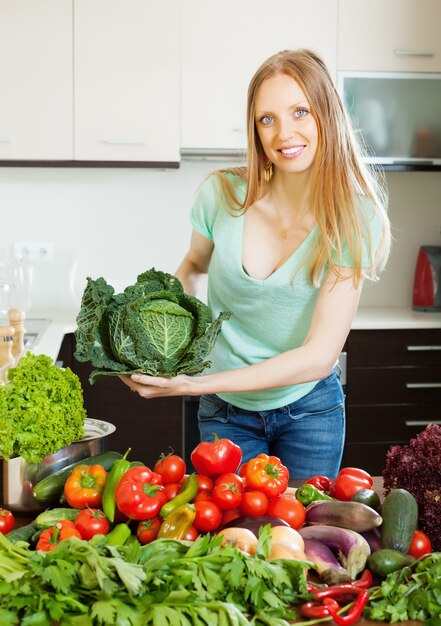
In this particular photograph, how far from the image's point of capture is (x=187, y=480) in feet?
4.92

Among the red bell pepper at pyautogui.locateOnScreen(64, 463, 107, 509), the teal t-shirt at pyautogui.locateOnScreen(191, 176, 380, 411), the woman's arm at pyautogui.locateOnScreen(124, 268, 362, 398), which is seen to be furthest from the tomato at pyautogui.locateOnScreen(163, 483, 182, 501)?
the teal t-shirt at pyautogui.locateOnScreen(191, 176, 380, 411)

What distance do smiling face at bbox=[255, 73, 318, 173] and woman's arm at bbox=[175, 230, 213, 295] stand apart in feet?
1.32

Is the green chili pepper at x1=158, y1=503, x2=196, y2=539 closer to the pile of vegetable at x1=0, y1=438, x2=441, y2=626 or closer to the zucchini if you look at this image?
the pile of vegetable at x1=0, y1=438, x2=441, y2=626

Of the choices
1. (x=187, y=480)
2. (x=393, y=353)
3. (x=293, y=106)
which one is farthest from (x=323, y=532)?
(x=393, y=353)

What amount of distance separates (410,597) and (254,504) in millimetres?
298

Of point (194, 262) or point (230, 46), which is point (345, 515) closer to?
point (194, 262)

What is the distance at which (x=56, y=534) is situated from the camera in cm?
134

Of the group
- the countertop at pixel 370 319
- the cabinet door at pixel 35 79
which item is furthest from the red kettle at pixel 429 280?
A: the cabinet door at pixel 35 79

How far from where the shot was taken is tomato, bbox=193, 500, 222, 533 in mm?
1395

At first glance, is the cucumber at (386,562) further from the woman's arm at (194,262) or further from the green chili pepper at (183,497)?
the woman's arm at (194,262)

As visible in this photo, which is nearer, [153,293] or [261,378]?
[153,293]

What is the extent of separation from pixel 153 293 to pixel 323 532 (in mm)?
599

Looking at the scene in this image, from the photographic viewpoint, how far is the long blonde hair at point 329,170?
1939 millimetres

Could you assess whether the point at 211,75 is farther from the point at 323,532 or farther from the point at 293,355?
the point at 323,532
